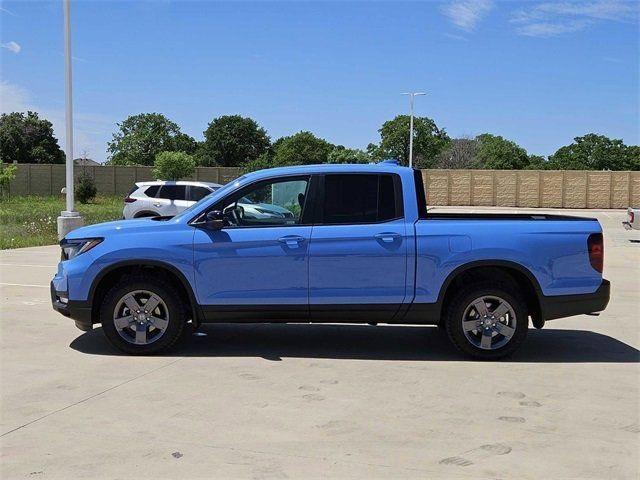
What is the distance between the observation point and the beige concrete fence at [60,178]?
50.8 meters

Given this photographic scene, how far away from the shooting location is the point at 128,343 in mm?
6598

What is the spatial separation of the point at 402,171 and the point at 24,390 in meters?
3.91

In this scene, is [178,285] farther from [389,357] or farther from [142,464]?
[142,464]

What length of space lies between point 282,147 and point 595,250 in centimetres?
9247

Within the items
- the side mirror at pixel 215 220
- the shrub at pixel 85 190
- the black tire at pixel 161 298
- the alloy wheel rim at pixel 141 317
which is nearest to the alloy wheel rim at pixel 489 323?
the side mirror at pixel 215 220

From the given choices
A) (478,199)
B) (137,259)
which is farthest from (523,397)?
(478,199)

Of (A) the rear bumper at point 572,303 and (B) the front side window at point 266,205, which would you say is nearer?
(A) the rear bumper at point 572,303

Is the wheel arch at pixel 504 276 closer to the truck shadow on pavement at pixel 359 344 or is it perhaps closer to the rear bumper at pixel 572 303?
the rear bumper at pixel 572 303

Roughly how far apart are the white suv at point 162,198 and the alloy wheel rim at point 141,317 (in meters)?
13.1

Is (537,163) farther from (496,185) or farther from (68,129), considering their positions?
(68,129)

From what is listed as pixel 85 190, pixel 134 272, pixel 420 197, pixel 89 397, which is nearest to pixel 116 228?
pixel 134 272

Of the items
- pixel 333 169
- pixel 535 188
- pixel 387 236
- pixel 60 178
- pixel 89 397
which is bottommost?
pixel 89 397

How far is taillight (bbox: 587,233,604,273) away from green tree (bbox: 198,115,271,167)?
96.8 meters

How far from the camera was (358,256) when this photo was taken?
20.7ft
